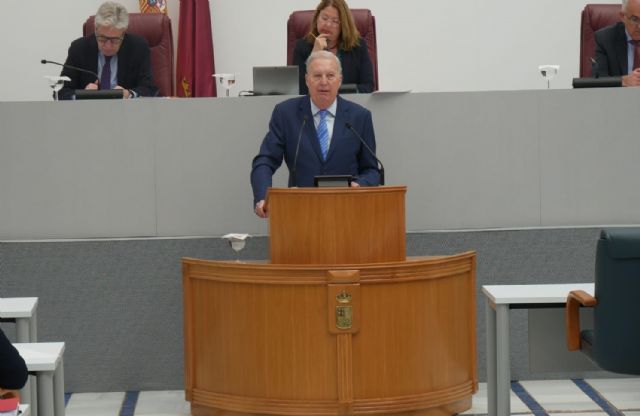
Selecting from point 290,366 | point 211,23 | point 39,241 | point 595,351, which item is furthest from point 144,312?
Answer: point 211,23

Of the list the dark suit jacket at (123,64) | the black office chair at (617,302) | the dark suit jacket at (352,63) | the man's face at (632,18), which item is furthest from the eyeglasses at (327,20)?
the black office chair at (617,302)

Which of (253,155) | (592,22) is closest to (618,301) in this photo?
(253,155)

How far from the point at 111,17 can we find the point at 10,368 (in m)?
3.56

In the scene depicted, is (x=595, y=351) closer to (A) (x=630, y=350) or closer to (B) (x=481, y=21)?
(A) (x=630, y=350)

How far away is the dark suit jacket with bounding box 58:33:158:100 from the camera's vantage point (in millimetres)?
6156

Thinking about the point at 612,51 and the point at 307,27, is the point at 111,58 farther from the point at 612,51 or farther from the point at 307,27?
the point at 612,51

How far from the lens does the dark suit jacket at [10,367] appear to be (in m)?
2.77

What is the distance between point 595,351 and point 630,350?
130 millimetres

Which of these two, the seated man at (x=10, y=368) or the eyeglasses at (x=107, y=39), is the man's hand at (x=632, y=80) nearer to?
the eyeglasses at (x=107, y=39)

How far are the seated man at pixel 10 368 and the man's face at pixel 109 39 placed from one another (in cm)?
351

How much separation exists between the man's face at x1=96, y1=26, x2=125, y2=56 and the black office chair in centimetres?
328

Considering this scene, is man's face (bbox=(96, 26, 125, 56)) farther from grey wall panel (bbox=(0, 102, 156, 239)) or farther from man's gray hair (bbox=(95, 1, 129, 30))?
grey wall panel (bbox=(0, 102, 156, 239))

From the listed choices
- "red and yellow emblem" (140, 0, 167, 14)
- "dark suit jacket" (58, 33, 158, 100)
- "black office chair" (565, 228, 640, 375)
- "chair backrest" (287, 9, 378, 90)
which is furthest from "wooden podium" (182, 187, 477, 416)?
"red and yellow emblem" (140, 0, 167, 14)

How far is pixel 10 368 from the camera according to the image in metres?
2.79
